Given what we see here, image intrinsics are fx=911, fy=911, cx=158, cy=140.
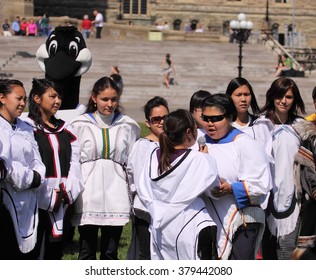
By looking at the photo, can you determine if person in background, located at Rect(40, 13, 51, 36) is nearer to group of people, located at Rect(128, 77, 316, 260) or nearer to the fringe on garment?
group of people, located at Rect(128, 77, 316, 260)

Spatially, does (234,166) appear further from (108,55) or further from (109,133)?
(108,55)

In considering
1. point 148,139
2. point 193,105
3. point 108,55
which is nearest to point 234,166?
point 148,139

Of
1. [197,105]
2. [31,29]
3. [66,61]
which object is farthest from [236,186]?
[31,29]

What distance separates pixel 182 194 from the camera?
20.4ft

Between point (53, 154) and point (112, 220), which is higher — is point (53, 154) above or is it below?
above

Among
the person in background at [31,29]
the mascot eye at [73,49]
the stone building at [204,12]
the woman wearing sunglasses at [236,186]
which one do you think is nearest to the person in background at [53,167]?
the woman wearing sunglasses at [236,186]

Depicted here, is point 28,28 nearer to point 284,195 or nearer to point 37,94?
point 37,94

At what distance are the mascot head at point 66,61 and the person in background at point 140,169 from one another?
1.90 metres

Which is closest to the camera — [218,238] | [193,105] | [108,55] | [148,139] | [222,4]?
[218,238]

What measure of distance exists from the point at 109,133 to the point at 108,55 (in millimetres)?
30651

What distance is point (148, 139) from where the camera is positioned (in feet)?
23.6

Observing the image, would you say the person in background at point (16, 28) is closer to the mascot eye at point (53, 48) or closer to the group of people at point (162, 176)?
the mascot eye at point (53, 48)

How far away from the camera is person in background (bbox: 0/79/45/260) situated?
21.8 ft

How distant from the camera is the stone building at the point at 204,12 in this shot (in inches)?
2437
